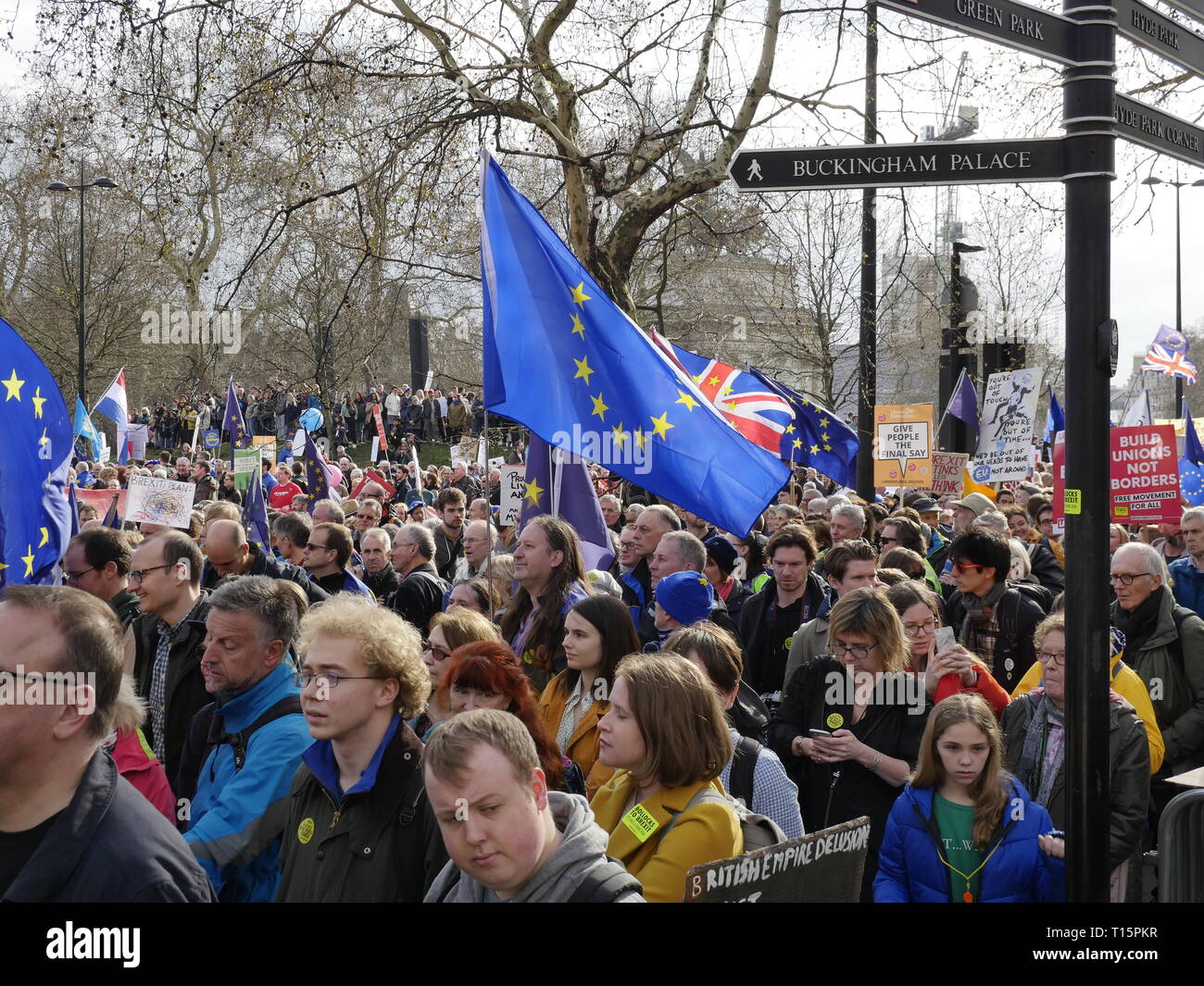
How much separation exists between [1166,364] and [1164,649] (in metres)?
19.8

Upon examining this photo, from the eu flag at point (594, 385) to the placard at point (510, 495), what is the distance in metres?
4.32

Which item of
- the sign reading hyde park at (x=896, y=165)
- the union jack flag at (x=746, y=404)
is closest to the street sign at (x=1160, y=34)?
the sign reading hyde park at (x=896, y=165)

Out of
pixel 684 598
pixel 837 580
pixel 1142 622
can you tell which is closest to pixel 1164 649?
pixel 1142 622

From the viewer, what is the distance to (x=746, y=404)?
12.0 meters

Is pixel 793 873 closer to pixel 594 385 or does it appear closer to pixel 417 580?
pixel 594 385

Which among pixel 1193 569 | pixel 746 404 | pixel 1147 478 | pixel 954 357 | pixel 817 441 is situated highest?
pixel 954 357

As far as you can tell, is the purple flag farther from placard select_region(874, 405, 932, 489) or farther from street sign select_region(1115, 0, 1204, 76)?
placard select_region(874, 405, 932, 489)

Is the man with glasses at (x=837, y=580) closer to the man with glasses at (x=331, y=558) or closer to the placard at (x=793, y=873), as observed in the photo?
the man with glasses at (x=331, y=558)

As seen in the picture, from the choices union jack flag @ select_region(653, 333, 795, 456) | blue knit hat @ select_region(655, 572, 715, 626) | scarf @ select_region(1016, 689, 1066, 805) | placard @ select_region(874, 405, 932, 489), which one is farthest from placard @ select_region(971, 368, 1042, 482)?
scarf @ select_region(1016, 689, 1066, 805)

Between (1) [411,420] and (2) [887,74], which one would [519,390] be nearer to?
(2) [887,74]

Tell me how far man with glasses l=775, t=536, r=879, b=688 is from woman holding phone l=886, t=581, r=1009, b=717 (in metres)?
0.67

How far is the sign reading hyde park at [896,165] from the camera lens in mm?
3512
